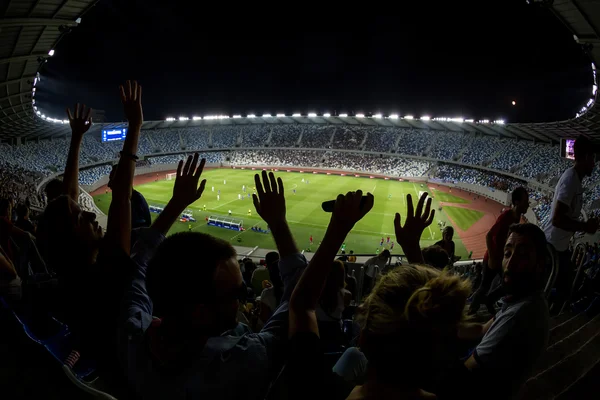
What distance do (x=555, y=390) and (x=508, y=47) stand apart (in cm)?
5264

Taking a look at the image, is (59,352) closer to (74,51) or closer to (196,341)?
(196,341)

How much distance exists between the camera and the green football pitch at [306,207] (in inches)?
1114

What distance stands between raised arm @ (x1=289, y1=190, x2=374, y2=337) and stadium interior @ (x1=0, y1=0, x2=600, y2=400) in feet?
0.20

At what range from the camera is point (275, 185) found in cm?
265

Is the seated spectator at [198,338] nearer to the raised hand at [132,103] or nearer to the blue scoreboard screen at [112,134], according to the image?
the raised hand at [132,103]

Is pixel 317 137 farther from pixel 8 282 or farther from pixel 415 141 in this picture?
pixel 8 282

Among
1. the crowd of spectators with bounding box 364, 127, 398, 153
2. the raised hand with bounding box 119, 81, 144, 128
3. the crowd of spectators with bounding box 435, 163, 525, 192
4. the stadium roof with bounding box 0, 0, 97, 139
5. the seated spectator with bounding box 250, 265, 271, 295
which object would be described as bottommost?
the seated spectator with bounding box 250, 265, 271, 295

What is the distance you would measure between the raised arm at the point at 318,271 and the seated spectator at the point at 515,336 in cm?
114

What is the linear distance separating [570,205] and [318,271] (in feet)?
15.6

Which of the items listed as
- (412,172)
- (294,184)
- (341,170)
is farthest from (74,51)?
(412,172)

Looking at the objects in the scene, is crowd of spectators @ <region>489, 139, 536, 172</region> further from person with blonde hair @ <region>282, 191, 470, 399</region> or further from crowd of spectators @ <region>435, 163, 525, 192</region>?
person with blonde hair @ <region>282, 191, 470, 399</region>

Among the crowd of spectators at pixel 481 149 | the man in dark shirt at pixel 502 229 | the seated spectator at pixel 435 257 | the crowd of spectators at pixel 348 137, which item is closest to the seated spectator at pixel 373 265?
the man in dark shirt at pixel 502 229

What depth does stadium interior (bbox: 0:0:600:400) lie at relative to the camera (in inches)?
83.0

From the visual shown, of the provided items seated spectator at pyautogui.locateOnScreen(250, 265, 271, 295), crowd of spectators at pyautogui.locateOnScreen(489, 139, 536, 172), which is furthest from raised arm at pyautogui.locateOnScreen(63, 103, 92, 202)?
crowd of spectators at pyautogui.locateOnScreen(489, 139, 536, 172)
